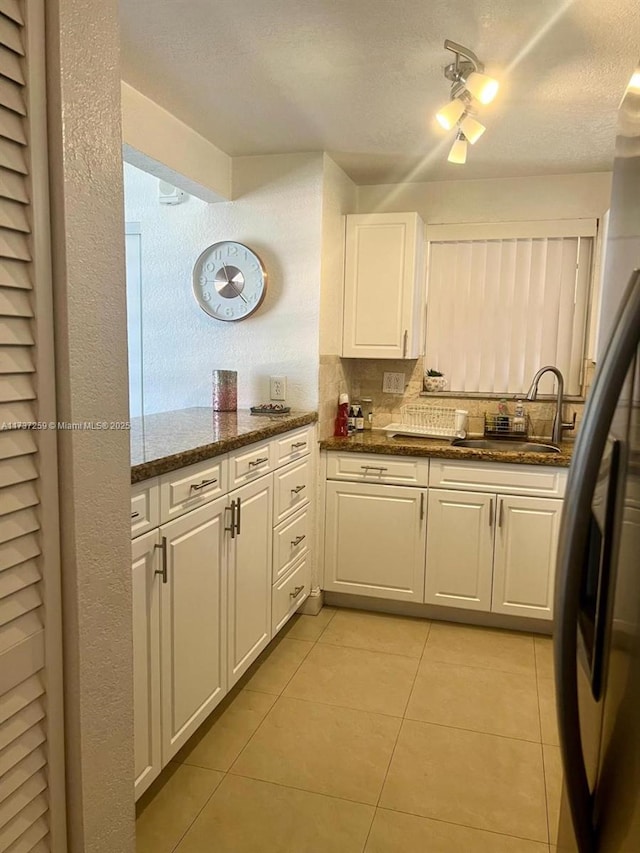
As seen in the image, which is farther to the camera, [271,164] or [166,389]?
[166,389]

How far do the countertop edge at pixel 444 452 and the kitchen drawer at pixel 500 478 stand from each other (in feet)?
0.10

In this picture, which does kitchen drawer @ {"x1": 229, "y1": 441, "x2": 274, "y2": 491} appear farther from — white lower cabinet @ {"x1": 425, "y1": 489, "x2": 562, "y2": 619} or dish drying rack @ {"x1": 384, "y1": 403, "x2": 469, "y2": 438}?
dish drying rack @ {"x1": 384, "y1": 403, "x2": 469, "y2": 438}

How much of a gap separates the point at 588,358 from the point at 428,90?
67.0 inches

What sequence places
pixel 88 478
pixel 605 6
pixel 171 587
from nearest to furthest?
pixel 88 478 → pixel 605 6 → pixel 171 587

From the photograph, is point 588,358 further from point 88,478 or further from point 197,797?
point 88,478

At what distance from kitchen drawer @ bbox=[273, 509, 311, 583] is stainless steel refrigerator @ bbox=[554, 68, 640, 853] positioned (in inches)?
73.6

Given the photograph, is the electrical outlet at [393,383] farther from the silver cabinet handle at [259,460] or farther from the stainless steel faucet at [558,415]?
the silver cabinet handle at [259,460]

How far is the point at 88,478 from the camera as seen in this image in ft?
3.20

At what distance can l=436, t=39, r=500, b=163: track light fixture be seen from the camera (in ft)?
6.23

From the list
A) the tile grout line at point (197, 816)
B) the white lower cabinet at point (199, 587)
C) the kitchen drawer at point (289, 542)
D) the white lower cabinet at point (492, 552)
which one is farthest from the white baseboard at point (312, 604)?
the tile grout line at point (197, 816)

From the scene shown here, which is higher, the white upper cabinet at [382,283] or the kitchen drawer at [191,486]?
the white upper cabinet at [382,283]

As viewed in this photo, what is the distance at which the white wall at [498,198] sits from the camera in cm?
322

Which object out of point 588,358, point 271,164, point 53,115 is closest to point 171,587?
point 53,115

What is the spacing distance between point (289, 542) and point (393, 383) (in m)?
1.24
